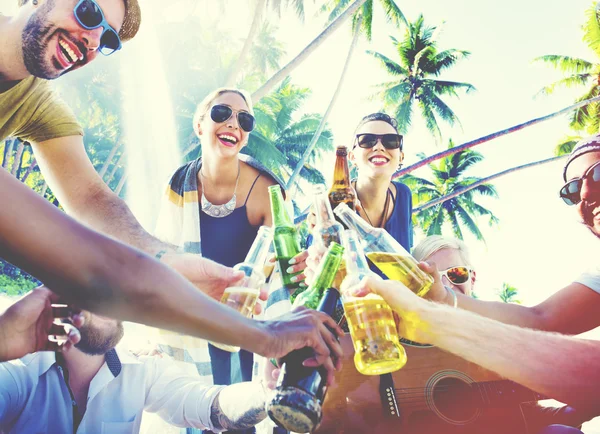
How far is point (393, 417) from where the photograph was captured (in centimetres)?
206

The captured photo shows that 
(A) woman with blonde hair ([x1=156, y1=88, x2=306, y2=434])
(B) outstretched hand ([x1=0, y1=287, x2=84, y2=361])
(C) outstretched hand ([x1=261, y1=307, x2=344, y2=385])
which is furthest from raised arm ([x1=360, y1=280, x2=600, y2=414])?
(A) woman with blonde hair ([x1=156, y1=88, x2=306, y2=434])

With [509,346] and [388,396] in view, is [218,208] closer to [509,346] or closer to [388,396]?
[388,396]

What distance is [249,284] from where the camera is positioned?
1.86 m

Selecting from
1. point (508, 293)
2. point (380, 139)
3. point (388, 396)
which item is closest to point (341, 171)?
point (380, 139)

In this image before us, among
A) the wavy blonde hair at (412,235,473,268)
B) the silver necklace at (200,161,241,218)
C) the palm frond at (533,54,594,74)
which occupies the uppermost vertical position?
the palm frond at (533,54,594,74)

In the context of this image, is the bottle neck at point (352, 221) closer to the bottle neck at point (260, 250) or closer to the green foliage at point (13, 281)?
the bottle neck at point (260, 250)

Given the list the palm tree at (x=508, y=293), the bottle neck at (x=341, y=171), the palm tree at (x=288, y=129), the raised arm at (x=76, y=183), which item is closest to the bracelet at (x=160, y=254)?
the raised arm at (x=76, y=183)

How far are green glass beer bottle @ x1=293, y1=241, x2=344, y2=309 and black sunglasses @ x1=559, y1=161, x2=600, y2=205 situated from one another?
1764 millimetres

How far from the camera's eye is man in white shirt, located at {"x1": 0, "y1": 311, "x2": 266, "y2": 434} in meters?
2.23

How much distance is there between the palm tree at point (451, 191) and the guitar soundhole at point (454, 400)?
27.3m

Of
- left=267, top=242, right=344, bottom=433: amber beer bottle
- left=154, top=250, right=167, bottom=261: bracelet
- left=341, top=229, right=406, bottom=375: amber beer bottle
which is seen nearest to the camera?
left=267, top=242, right=344, bottom=433: amber beer bottle

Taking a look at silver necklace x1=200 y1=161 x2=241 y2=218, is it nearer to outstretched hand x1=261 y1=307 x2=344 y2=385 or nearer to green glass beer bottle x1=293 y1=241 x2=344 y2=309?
green glass beer bottle x1=293 y1=241 x2=344 y2=309

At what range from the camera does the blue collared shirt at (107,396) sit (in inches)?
87.7

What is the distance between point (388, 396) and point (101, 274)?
1618mm
